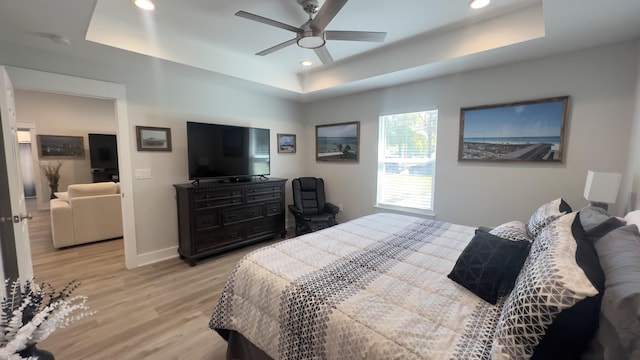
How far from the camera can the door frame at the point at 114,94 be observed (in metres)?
2.53

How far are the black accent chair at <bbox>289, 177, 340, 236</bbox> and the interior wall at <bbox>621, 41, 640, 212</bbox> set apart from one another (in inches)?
124

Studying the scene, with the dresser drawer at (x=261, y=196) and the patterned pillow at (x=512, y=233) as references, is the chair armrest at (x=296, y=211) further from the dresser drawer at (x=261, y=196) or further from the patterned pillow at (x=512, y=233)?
the patterned pillow at (x=512, y=233)

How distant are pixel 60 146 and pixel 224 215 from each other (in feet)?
18.6

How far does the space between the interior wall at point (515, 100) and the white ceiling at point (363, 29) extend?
18cm

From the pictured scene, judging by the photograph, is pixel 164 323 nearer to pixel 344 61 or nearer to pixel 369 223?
pixel 369 223

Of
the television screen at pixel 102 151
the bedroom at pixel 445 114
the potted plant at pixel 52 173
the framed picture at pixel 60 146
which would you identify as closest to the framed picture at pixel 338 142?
the bedroom at pixel 445 114

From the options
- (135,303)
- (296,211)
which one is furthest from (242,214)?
(135,303)

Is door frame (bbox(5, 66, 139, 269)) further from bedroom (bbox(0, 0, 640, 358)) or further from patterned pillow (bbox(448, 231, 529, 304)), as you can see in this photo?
patterned pillow (bbox(448, 231, 529, 304))

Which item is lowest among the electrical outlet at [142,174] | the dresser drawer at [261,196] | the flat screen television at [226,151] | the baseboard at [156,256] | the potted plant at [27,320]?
the baseboard at [156,256]

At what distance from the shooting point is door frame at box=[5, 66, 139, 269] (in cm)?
253

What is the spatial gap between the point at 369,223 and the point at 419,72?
1.99m

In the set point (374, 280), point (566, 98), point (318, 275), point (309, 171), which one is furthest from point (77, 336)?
point (566, 98)

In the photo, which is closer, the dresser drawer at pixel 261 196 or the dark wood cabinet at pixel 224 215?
the dark wood cabinet at pixel 224 215

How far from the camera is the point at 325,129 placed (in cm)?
472
